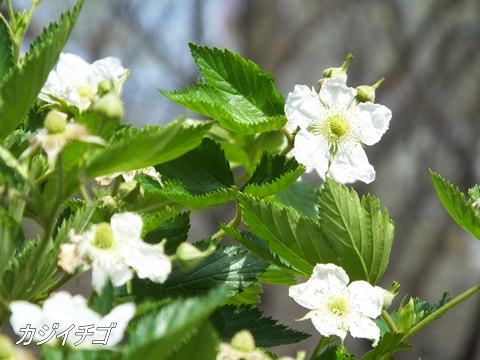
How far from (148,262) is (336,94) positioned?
0.66ft

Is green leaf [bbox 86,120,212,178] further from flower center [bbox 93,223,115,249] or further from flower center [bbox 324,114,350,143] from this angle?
flower center [bbox 324,114,350,143]

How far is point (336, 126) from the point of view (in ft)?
1.64

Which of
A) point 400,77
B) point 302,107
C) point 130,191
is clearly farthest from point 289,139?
point 400,77

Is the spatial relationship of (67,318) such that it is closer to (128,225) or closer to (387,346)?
(128,225)

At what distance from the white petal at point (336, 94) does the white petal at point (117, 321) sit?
243mm

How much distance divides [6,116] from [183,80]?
11.1ft

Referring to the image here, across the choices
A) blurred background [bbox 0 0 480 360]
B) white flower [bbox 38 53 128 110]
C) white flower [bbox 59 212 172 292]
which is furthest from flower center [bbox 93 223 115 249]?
blurred background [bbox 0 0 480 360]

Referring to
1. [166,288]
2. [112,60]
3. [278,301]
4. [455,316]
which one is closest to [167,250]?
[166,288]

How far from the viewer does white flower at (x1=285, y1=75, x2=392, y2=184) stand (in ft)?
1.60

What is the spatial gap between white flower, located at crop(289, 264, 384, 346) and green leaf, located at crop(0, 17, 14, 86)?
0.21m

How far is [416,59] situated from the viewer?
12.0 ft

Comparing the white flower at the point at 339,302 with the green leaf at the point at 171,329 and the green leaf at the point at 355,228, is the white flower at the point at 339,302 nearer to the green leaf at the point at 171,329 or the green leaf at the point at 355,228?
the green leaf at the point at 355,228

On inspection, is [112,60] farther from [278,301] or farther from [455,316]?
[455,316]

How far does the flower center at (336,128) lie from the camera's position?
499mm
